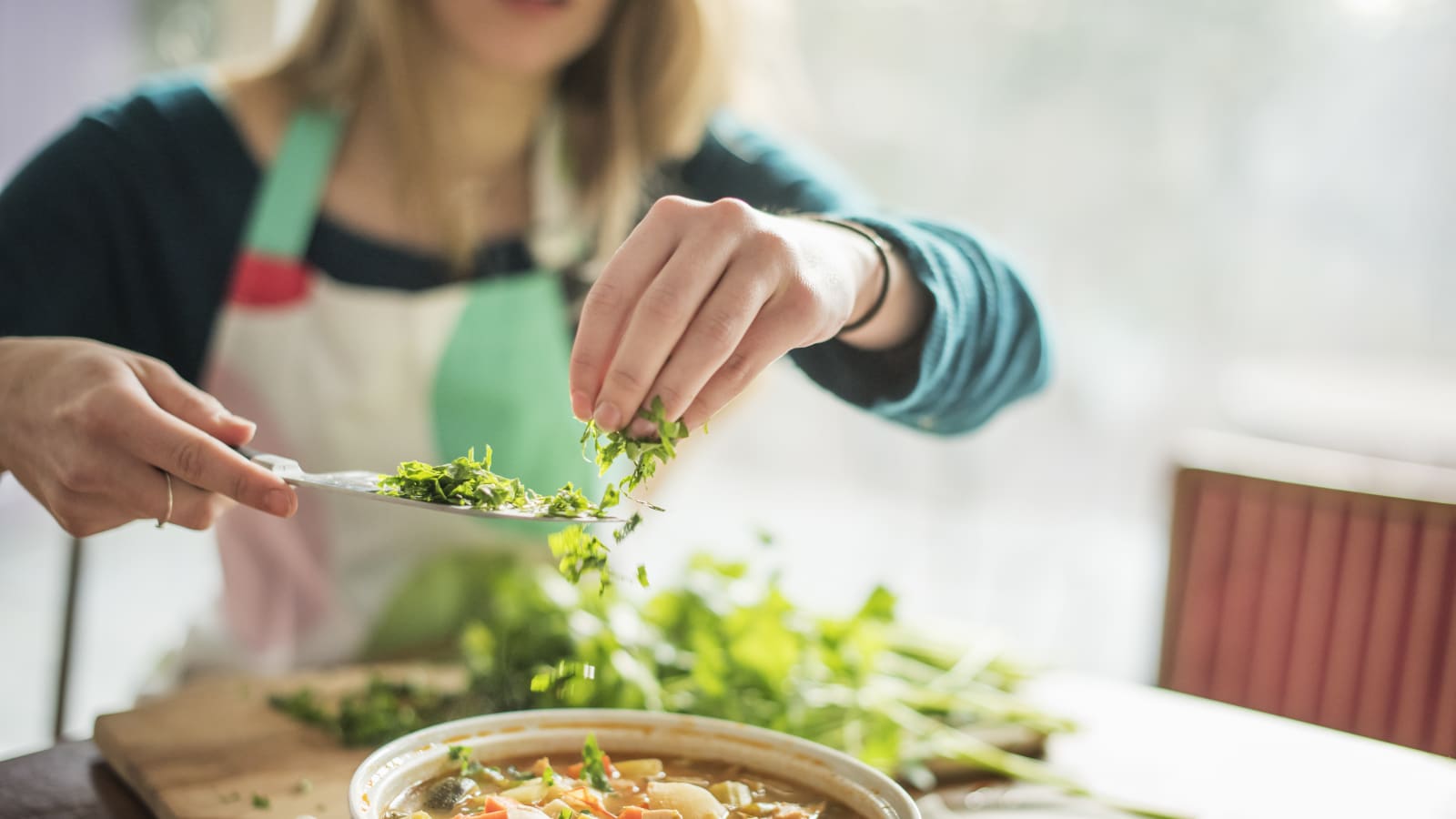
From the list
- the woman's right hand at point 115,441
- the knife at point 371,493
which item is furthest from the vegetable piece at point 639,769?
the woman's right hand at point 115,441

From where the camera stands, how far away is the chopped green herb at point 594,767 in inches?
37.2

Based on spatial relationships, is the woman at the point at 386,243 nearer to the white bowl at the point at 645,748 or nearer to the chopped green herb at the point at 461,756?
the white bowl at the point at 645,748

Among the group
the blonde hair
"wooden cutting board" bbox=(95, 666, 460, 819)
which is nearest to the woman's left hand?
"wooden cutting board" bbox=(95, 666, 460, 819)

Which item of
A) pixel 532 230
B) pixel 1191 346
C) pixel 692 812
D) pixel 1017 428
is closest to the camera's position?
pixel 692 812

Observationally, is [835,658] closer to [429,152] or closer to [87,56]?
[429,152]

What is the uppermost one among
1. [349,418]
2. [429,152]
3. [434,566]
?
[429,152]

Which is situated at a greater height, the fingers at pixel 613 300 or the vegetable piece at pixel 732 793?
the fingers at pixel 613 300

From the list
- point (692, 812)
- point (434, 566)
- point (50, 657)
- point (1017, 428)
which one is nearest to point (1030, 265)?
point (1017, 428)

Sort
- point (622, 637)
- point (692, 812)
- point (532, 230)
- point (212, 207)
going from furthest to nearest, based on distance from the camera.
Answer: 1. point (532, 230)
2. point (212, 207)
3. point (622, 637)
4. point (692, 812)

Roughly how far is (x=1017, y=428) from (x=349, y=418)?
2259mm

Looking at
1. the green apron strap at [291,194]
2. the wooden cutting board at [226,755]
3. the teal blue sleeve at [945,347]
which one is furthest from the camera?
the green apron strap at [291,194]

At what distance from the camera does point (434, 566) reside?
1.81 metres

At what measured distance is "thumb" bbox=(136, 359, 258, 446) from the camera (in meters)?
0.92

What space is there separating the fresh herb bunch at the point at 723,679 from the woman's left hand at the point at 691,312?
42 cm
